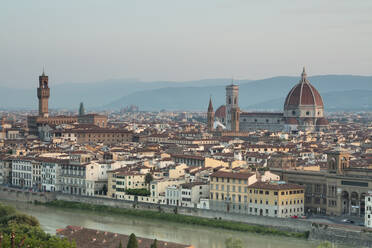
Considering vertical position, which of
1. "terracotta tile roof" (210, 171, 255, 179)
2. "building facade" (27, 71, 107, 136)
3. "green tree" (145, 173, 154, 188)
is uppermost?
"building facade" (27, 71, 107, 136)

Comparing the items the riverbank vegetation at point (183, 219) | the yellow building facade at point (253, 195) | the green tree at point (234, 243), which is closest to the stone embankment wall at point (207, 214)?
the riverbank vegetation at point (183, 219)

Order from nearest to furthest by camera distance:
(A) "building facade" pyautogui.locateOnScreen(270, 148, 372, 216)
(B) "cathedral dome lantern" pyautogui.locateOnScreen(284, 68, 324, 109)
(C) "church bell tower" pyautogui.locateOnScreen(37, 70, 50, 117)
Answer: (A) "building facade" pyautogui.locateOnScreen(270, 148, 372, 216) → (C) "church bell tower" pyautogui.locateOnScreen(37, 70, 50, 117) → (B) "cathedral dome lantern" pyautogui.locateOnScreen(284, 68, 324, 109)

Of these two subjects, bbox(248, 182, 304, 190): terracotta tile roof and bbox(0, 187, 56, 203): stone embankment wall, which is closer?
bbox(248, 182, 304, 190): terracotta tile roof

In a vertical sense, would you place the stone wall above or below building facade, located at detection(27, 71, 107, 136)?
below

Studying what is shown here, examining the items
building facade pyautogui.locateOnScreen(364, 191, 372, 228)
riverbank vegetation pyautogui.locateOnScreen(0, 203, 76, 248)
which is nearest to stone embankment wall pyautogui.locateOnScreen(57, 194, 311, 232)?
building facade pyautogui.locateOnScreen(364, 191, 372, 228)

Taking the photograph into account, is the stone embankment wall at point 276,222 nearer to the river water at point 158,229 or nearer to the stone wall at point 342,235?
the stone wall at point 342,235

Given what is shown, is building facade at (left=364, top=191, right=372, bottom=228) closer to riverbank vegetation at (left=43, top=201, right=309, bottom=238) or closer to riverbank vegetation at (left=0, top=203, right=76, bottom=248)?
riverbank vegetation at (left=43, top=201, right=309, bottom=238)
